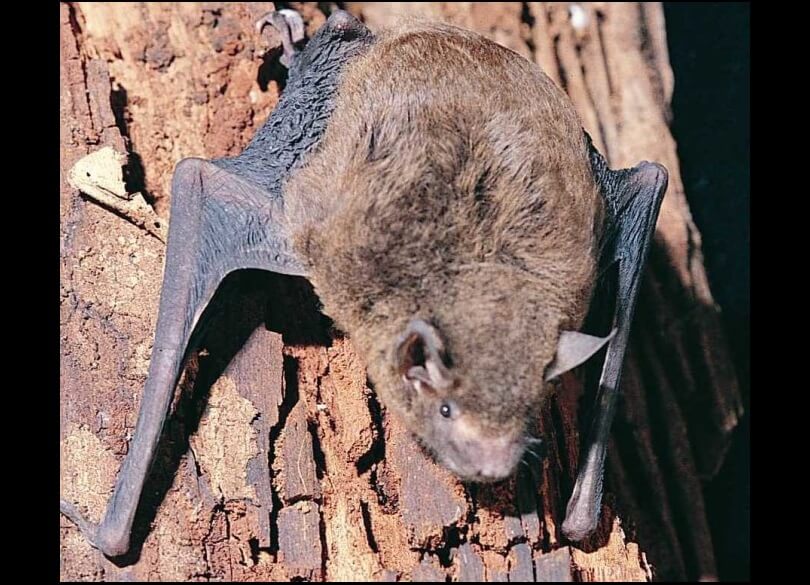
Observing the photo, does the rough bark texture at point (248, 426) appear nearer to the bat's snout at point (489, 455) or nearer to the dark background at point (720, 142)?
the bat's snout at point (489, 455)

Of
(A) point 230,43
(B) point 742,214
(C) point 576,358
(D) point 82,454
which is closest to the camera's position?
(C) point 576,358

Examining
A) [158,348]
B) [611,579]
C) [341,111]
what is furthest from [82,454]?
[611,579]

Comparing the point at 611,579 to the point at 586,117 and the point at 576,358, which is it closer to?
the point at 576,358

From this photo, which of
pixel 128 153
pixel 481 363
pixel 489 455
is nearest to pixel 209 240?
pixel 128 153

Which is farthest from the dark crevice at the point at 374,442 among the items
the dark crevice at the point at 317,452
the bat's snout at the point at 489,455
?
the bat's snout at the point at 489,455

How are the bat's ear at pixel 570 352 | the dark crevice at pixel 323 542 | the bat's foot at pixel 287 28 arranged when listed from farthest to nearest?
the bat's foot at pixel 287 28, the dark crevice at pixel 323 542, the bat's ear at pixel 570 352

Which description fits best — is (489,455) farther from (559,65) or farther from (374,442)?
(559,65)

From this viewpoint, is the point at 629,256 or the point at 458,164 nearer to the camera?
the point at 458,164

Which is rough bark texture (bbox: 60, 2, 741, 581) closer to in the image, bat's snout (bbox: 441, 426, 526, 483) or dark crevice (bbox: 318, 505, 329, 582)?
dark crevice (bbox: 318, 505, 329, 582)
